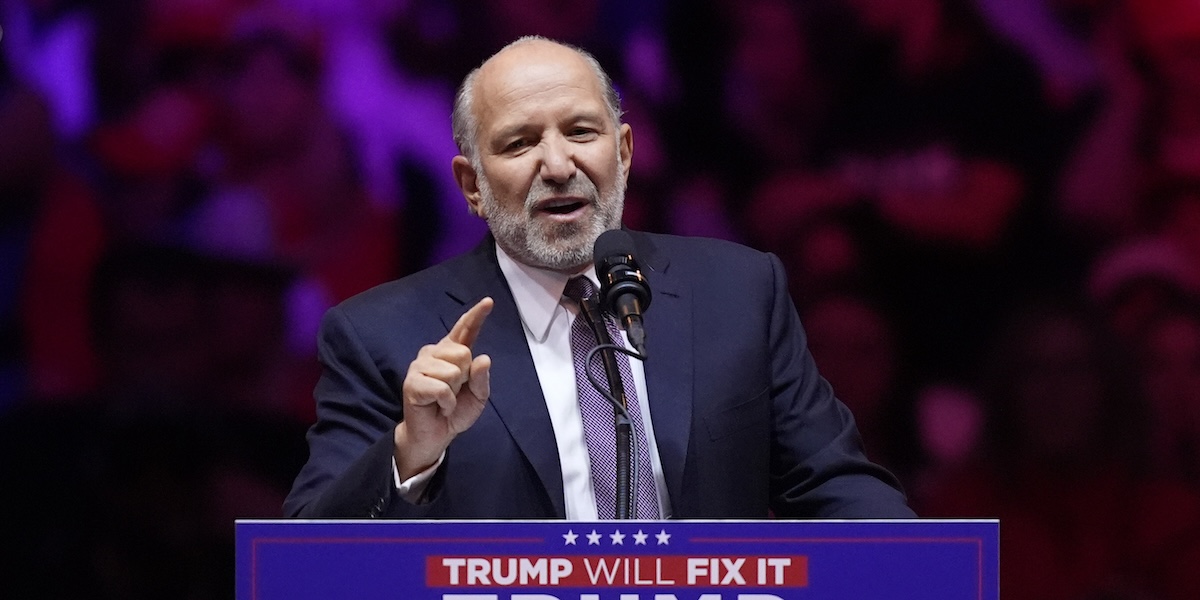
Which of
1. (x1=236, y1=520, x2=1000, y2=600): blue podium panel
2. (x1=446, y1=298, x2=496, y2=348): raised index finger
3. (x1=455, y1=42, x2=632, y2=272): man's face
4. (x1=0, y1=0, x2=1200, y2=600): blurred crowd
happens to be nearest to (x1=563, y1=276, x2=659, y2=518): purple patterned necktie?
(x1=455, y1=42, x2=632, y2=272): man's face

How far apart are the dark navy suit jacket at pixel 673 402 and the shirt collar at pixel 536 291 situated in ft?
0.06

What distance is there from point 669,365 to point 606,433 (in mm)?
155

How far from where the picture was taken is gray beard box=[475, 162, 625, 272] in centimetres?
200

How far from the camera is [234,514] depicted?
308 cm

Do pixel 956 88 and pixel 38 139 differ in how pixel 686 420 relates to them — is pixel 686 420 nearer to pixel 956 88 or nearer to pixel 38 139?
pixel 956 88

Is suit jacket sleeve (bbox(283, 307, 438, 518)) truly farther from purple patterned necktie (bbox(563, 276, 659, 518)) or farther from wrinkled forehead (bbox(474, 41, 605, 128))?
wrinkled forehead (bbox(474, 41, 605, 128))

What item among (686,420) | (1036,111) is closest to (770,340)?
(686,420)

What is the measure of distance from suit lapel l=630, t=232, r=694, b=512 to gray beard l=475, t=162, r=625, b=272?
0.10 meters

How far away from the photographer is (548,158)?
199cm

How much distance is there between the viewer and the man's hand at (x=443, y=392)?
4.80 feet

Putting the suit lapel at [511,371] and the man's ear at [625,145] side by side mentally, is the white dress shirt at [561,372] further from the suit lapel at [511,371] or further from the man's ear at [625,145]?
the man's ear at [625,145]

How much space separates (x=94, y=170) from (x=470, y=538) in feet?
6.85

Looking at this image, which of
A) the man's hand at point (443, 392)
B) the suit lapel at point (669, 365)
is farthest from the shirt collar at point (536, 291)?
the man's hand at point (443, 392)

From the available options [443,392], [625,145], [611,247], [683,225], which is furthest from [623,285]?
[683,225]
